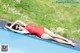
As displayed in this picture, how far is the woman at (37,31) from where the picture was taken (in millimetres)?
2547

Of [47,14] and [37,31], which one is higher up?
[47,14]

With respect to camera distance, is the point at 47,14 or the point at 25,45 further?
the point at 47,14

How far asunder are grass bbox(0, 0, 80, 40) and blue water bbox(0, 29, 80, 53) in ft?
1.05

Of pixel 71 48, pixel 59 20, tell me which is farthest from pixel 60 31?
pixel 71 48

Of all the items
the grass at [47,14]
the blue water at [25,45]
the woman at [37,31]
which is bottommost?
the blue water at [25,45]

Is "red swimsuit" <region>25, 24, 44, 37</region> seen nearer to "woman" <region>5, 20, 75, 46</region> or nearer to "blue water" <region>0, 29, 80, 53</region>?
"woman" <region>5, 20, 75, 46</region>

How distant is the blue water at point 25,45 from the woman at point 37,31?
8 cm

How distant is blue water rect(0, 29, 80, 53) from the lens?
8.14ft

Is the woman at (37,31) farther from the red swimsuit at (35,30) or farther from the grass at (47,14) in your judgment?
the grass at (47,14)

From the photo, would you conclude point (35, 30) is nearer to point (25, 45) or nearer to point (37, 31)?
point (37, 31)

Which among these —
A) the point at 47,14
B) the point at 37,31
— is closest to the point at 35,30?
the point at 37,31

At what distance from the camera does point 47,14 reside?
2.80 metres

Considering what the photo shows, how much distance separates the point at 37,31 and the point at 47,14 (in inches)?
13.0

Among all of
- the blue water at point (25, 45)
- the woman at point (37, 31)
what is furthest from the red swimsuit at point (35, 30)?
the blue water at point (25, 45)
